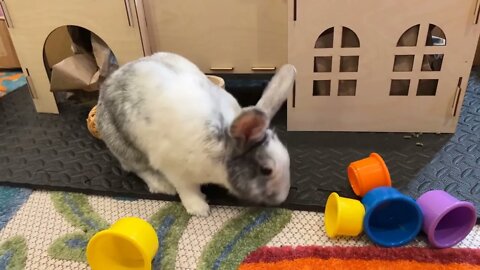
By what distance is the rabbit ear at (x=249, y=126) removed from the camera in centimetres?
87

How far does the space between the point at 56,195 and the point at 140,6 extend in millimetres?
697

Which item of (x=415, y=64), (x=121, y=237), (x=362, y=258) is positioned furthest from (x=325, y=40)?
(x=121, y=237)

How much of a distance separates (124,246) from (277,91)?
524 millimetres

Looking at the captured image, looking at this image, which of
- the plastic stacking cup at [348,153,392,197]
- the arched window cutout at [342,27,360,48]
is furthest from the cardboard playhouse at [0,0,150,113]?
the plastic stacking cup at [348,153,392,197]

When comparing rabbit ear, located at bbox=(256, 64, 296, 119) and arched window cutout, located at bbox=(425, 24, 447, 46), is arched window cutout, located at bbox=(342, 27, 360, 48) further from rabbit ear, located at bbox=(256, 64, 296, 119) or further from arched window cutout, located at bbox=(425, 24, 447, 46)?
rabbit ear, located at bbox=(256, 64, 296, 119)

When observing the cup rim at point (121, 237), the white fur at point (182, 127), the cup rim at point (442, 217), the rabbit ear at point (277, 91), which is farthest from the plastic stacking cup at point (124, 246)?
the cup rim at point (442, 217)

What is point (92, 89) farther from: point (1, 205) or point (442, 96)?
point (442, 96)

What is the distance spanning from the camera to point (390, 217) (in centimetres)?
105

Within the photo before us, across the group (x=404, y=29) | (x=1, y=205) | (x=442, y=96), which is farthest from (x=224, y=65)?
(x=1, y=205)

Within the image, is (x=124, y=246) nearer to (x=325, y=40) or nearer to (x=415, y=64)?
(x=325, y=40)

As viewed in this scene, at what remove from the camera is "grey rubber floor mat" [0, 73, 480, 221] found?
1.19m

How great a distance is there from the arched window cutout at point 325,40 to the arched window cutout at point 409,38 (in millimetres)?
209

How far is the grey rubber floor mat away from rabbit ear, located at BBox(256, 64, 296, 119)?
0.95 feet

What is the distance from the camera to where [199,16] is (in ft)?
4.83
